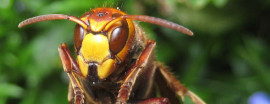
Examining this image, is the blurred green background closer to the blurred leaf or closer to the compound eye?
the blurred leaf

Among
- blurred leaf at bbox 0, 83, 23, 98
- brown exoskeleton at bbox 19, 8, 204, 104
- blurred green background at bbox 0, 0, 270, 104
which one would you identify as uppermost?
blurred green background at bbox 0, 0, 270, 104

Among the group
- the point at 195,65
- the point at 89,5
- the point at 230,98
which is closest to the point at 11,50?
the point at 89,5

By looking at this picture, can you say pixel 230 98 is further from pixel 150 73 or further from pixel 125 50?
pixel 125 50

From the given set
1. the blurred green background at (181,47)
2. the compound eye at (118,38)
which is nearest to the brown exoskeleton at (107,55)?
the compound eye at (118,38)

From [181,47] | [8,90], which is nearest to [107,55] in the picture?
[8,90]

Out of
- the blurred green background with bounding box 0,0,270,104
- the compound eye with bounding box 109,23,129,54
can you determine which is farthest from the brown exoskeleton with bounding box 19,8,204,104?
the blurred green background with bounding box 0,0,270,104

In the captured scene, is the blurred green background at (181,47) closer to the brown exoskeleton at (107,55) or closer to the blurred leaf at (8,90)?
the blurred leaf at (8,90)
